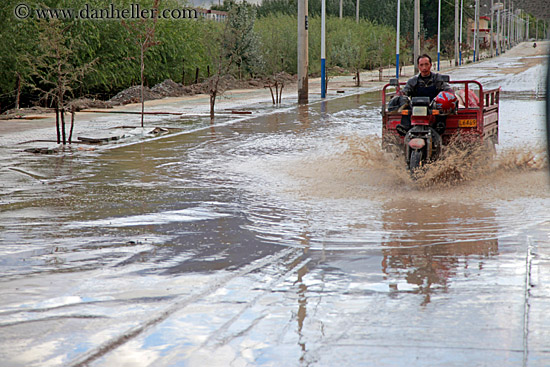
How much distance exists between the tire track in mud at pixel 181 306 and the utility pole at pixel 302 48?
20.3 meters

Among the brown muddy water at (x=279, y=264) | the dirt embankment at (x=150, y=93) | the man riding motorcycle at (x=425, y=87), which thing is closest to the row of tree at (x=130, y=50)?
the dirt embankment at (x=150, y=93)

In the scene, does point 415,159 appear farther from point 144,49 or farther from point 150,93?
point 150,93

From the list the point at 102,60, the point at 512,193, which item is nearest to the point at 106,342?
the point at 512,193

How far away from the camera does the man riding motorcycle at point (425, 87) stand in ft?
33.2

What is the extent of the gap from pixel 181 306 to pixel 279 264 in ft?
4.33

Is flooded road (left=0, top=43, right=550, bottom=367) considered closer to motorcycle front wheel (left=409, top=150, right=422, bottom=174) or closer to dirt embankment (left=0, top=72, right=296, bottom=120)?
motorcycle front wheel (left=409, top=150, right=422, bottom=174)

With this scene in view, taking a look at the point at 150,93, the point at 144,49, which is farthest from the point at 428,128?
the point at 150,93

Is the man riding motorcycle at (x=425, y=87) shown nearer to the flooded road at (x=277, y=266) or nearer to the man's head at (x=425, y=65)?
the man's head at (x=425, y=65)

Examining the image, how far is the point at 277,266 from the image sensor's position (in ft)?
19.6

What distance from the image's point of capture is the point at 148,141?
15.9 metres

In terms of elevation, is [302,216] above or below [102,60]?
below

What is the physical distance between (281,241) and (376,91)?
1150 inches

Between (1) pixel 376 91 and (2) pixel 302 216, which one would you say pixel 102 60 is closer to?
(1) pixel 376 91

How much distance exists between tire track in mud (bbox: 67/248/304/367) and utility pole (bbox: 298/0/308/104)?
20326 millimetres
